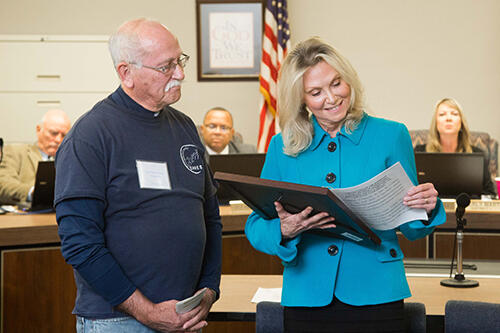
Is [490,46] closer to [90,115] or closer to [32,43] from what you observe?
[32,43]

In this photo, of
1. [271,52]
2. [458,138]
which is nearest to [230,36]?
[271,52]

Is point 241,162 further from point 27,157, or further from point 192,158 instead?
point 27,157

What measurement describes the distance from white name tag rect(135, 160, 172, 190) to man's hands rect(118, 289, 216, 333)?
0.89 feet

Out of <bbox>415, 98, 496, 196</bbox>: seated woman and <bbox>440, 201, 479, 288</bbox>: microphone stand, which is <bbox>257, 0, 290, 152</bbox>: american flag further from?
<bbox>440, 201, 479, 288</bbox>: microphone stand

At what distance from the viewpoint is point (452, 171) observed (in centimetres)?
380

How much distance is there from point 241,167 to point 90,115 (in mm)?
2166

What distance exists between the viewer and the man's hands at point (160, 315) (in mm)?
1586

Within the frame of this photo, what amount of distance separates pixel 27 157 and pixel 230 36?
251 centimetres

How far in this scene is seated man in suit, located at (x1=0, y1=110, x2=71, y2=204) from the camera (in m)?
4.87

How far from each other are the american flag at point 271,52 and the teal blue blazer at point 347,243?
466cm

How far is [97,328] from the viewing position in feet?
5.27

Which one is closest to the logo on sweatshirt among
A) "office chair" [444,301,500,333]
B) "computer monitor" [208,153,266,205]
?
"office chair" [444,301,500,333]

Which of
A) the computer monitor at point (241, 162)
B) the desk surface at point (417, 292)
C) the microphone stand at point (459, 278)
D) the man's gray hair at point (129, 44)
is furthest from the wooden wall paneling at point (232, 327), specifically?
the man's gray hair at point (129, 44)

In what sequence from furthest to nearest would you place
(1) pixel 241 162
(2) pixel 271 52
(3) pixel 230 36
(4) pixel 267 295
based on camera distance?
(3) pixel 230 36 < (2) pixel 271 52 < (1) pixel 241 162 < (4) pixel 267 295
